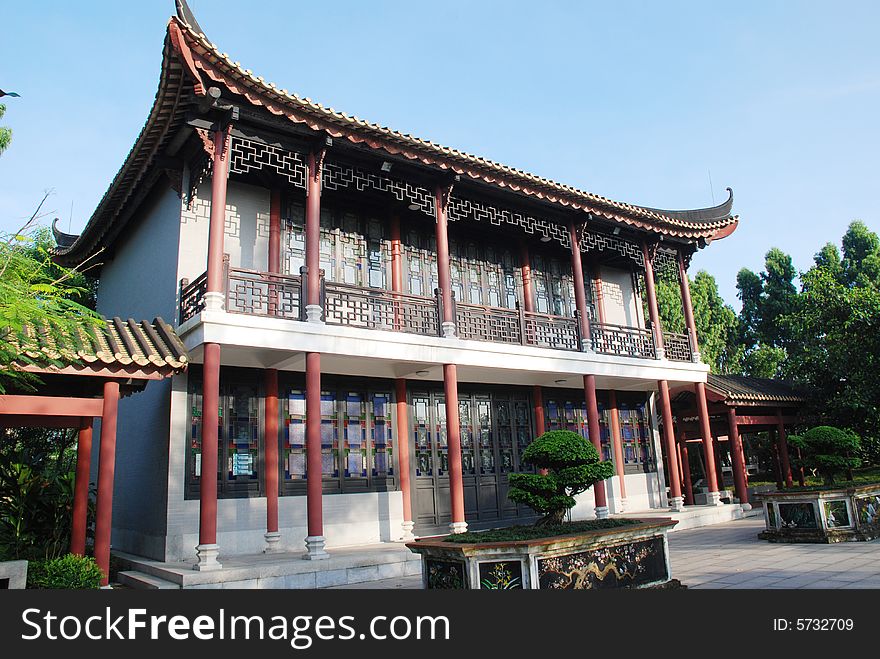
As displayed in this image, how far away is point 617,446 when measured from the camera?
508 inches

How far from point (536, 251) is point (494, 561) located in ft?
28.2

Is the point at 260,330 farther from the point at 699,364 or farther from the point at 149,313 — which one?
the point at 699,364

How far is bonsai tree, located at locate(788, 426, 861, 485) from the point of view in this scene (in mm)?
9594

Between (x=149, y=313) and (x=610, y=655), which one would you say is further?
(x=149, y=313)

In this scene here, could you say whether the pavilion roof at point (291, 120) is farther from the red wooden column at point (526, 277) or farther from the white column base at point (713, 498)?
the white column base at point (713, 498)

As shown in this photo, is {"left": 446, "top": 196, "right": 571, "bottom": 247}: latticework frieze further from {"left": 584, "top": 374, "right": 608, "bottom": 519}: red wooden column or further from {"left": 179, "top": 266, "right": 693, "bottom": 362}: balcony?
{"left": 584, "top": 374, "right": 608, "bottom": 519}: red wooden column

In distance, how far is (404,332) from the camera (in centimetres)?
911

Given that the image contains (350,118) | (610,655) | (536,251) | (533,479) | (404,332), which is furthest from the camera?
(536,251)

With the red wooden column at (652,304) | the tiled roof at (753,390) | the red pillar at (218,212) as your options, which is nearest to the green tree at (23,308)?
the red pillar at (218,212)

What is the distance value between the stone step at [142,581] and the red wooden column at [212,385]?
344 mm

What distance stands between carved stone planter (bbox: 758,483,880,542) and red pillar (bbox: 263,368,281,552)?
6606 millimetres

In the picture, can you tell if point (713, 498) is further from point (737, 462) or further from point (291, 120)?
point (291, 120)

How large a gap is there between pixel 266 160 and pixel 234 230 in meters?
1.09

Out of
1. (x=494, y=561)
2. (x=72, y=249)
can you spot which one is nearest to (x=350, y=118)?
(x=494, y=561)
